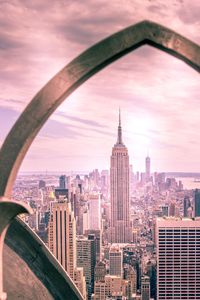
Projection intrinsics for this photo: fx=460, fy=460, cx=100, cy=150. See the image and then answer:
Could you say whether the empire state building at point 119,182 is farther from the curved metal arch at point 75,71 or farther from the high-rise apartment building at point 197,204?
the curved metal arch at point 75,71

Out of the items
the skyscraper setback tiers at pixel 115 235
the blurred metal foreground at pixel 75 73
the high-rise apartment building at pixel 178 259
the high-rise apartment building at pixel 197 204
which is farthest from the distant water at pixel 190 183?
the blurred metal foreground at pixel 75 73

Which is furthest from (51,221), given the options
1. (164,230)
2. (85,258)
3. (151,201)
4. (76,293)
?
(76,293)

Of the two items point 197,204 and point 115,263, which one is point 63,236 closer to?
point 115,263

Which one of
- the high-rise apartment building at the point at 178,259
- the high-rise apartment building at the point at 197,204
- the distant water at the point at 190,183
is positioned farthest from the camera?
the distant water at the point at 190,183

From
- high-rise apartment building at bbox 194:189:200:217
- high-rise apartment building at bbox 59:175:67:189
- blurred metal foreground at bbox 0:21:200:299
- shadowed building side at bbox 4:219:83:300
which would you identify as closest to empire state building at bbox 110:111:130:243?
high-rise apartment building at bbox 59:175:67:189

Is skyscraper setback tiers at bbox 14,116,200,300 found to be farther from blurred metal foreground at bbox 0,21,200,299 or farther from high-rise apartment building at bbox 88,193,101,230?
blurred metal foreground at bbox 0,21,200,299

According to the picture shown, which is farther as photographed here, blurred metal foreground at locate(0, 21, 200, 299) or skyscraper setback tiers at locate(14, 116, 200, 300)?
skyscraper setback tiers at locate(14, 116, 200, 300)

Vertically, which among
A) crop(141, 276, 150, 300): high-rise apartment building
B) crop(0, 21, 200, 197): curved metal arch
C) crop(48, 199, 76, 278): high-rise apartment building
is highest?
crop(0, 21, 200, 197): curved metal arch
